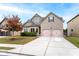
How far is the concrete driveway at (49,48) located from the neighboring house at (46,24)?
0.18 m

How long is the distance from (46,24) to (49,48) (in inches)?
23.8

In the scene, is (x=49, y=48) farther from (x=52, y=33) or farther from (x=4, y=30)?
(x=4, y=30)

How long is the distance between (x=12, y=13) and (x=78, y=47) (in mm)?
1860

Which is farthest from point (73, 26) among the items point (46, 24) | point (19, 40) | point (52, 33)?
point (19, 40)

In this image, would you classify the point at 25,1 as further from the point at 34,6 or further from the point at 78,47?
the point at 78,47

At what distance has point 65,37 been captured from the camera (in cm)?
2169

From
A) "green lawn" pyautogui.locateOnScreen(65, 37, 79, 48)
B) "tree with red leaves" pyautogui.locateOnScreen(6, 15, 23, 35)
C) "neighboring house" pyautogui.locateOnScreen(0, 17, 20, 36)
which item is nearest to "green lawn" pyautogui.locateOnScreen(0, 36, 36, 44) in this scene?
"neighboring house" pyautogui.locateOnScreen(0, 17, 20, 36)

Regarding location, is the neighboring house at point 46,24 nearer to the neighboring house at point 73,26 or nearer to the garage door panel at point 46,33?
the garage door panel at point 46,33

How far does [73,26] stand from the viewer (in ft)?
71.1

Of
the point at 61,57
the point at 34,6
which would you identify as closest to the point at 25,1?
the point at 34,6

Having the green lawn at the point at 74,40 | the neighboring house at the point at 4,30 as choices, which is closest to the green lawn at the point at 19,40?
the neighboring house at the point at 4,30

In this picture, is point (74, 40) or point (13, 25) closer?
point (74, 40)

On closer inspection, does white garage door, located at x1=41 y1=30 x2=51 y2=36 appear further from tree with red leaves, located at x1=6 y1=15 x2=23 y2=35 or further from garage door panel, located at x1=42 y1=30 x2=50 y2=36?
tree with red leaves, located at x1=6 y1=15 x2=23 y2=35

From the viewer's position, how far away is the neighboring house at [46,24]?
71.2 ft
